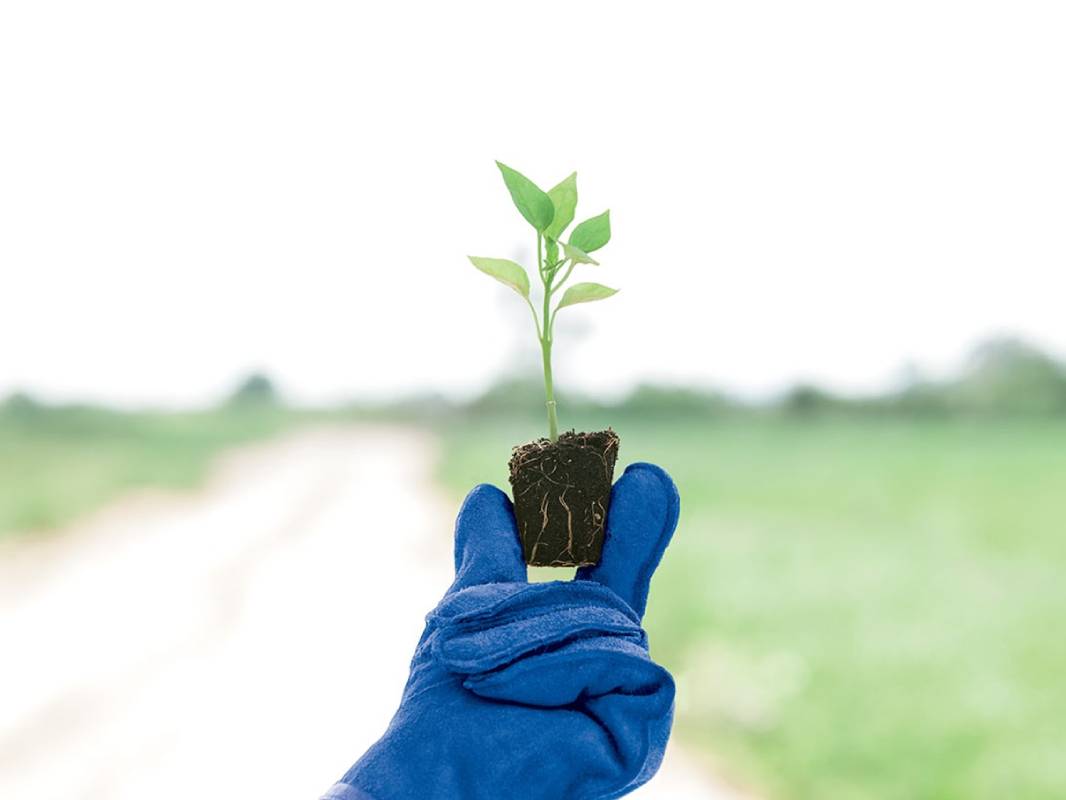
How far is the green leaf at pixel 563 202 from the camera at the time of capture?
3.34 feet

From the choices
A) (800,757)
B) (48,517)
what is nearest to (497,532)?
(800,757)

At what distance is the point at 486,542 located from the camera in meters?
0.98

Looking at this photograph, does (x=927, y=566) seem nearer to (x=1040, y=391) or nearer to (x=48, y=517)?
(x=1040, y=391)

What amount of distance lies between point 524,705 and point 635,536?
0.69ft

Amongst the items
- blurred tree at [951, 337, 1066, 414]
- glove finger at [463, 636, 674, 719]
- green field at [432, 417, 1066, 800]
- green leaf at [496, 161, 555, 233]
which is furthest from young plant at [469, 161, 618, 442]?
blurred tree at [951, 337, 1066, 414]

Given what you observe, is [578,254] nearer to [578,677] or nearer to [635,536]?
[635,536]

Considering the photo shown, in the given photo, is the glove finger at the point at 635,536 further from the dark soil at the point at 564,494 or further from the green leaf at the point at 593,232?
the green leaf at the point at 593,232

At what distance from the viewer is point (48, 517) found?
5.21 meters

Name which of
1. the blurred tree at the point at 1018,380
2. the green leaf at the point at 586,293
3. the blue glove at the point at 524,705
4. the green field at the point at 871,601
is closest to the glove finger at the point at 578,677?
the blue glove at the point at 524,705

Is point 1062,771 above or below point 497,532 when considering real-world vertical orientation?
below

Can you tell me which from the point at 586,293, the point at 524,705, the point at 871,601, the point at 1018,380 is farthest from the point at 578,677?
the point at 1018,380

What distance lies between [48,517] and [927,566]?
4404 mm

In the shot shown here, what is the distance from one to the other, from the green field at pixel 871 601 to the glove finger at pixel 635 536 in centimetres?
169

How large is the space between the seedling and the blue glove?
2.8 inches
